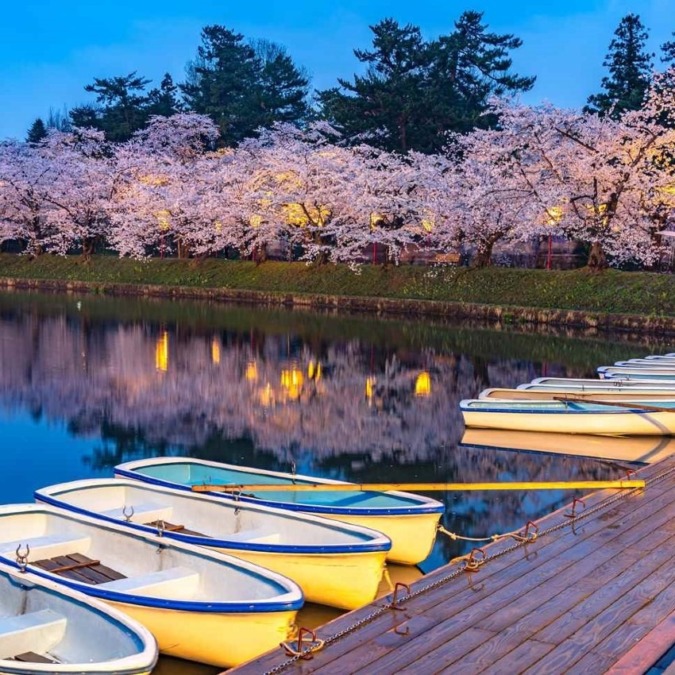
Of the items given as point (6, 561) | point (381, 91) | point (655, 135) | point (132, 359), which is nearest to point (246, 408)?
point (132, 359)

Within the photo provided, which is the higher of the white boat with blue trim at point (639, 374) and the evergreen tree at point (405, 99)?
the evergreen tree at point (405, 99)

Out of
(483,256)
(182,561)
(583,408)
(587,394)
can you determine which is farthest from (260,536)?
(483,256)

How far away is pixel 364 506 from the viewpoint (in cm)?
894

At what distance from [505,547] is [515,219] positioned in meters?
30.8

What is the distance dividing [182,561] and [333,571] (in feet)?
4.07

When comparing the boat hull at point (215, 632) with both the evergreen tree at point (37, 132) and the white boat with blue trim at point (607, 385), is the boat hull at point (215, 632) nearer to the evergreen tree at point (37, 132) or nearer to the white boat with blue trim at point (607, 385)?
the white boat with blue trim at point (607, 385)

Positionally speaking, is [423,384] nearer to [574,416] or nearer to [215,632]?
[574,416]

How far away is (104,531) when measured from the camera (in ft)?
26.3

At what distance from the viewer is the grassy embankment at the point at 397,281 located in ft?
113

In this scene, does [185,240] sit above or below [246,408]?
above

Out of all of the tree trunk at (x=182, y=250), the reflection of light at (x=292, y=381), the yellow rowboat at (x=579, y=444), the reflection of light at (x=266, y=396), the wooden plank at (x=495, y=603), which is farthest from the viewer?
the tree trunk at (x=182, y=250)

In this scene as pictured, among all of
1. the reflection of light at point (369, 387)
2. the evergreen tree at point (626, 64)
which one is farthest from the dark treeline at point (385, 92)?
the reflection of light at point (369, 387)

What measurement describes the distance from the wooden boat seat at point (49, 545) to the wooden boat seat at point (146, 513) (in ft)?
2.58

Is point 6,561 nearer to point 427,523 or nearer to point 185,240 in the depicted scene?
point 427,523
